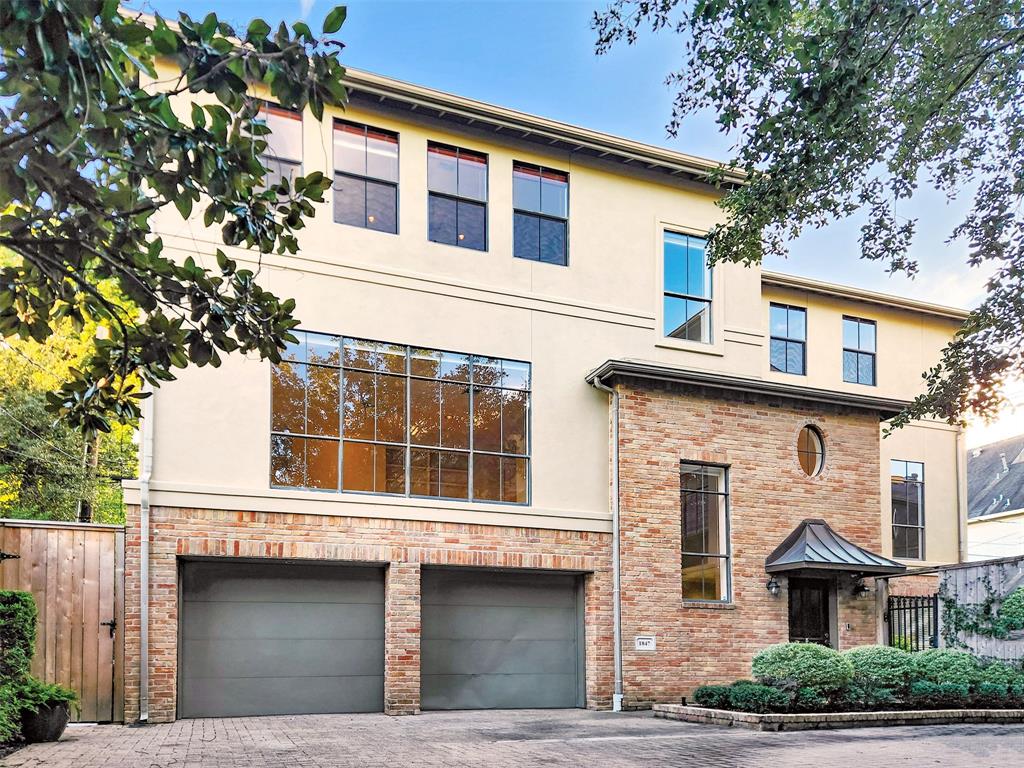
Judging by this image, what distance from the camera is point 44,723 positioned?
373 inches

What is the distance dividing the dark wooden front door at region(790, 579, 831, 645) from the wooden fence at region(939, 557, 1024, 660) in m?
1.92

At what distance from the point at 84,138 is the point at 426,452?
10.3 meters

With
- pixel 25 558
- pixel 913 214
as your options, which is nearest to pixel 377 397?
pixel 25 558

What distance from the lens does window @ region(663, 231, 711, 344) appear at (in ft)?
53.7

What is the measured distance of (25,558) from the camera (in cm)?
1132

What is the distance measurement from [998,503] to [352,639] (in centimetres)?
3388

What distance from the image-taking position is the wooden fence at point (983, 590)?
14695 millimetres

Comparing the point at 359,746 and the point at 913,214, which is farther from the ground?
the point at 913,214

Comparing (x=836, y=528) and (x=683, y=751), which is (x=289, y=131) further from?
(x=836, y=528)

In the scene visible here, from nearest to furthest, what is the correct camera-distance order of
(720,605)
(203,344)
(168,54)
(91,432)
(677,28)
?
(168,54)
(203,344)
(91,432)
(677,28)
(720,605)

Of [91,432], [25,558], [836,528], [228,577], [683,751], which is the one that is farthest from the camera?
[836,528]

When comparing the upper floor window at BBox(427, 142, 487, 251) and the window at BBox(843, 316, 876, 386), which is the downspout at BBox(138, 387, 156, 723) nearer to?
the upper floor window at BBox(427, 142, 487, 251)

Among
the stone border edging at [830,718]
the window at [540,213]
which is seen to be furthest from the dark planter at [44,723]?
the window at [540,213]

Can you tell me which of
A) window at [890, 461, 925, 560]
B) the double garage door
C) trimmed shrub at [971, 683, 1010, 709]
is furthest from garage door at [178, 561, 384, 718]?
window at [890, 461, 925, 560]
